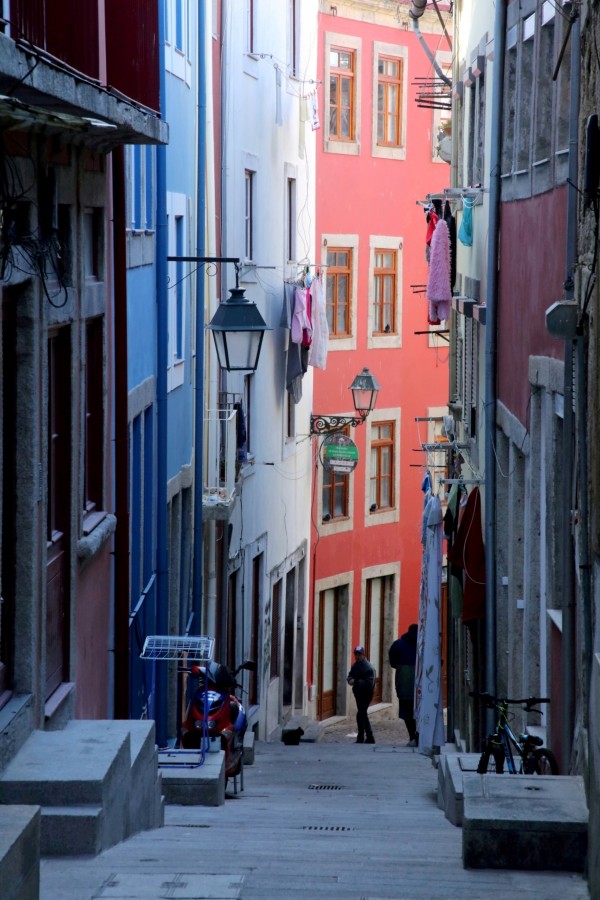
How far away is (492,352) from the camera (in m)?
15.3

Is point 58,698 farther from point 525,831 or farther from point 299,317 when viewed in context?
point 299,317

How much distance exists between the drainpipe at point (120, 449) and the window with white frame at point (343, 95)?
18.0 meters

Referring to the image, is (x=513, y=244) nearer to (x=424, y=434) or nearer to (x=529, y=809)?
(x=529, y=809)

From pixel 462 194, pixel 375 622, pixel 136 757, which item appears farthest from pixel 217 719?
pixel 375 622

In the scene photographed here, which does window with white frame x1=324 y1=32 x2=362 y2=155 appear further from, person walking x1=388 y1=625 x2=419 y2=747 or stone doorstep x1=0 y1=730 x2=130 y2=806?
stone doorstep x1=0 y1=730 x2=130 y2=806

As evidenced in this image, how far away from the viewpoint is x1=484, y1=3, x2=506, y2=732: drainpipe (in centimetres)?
1446

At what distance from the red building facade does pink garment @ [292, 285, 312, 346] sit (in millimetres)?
4330

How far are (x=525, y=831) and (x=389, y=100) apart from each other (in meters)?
25.0

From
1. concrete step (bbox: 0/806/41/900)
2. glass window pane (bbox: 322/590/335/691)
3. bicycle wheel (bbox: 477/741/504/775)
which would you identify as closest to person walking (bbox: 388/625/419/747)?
glass window pane (bbox: 322/590/335/691)

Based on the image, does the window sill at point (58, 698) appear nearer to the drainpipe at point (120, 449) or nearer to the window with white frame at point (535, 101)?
the drainpipe at point (120, 449)

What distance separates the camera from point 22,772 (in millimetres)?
7371

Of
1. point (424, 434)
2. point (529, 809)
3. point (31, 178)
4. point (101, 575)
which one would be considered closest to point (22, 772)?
point (529, 809)

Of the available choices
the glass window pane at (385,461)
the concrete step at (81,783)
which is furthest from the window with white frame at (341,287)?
the concrete step at (81,783)

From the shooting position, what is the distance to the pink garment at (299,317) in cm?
2469
